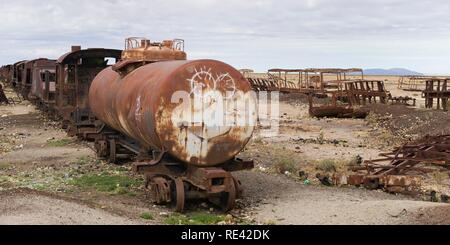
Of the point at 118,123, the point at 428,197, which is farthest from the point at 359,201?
the point at 118,123

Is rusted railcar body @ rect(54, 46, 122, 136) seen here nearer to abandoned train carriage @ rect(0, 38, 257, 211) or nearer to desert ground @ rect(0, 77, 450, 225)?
desert ground @ rect(0, 77, 450, 225)

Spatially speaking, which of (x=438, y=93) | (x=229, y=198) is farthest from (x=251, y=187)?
(x=438, y=93)

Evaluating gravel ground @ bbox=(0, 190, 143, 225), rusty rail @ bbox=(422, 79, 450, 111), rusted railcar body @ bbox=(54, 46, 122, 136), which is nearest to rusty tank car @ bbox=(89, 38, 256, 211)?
gravel ground @ bbox=(0, 190, 143, 225)

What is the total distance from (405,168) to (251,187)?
377 cm

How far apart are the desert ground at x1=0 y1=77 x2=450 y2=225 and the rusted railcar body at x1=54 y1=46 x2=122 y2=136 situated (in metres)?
0.87

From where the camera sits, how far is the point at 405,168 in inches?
470

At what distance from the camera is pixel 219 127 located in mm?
8930

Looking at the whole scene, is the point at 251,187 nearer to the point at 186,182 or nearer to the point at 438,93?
the point at 186,182

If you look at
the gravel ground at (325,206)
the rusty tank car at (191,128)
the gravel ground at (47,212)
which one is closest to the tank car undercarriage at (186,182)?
the rusty tank car at (191,128)

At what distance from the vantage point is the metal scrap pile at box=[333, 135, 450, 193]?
35.1ft

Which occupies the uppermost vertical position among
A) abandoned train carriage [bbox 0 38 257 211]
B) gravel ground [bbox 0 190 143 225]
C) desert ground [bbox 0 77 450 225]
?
abandoned train carriage [bbox 0 38 257 211]

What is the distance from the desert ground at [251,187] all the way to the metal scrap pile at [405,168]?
25 cm

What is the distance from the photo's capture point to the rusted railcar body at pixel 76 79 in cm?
1773
